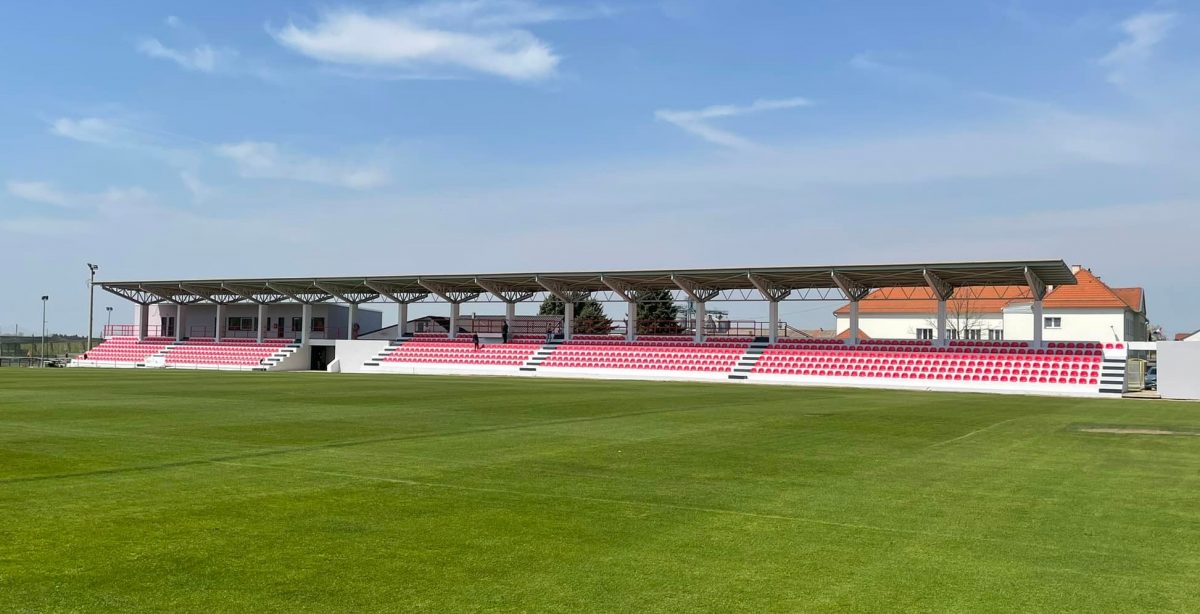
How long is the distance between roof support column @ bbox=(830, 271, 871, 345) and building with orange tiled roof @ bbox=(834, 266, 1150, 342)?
864 inches

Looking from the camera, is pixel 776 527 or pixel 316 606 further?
pixel 776 527

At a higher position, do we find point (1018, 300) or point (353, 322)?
point (1018, 300)

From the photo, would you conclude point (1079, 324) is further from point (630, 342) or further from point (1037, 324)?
point (630, 342)

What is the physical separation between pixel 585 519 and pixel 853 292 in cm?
4707

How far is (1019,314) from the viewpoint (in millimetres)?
85125

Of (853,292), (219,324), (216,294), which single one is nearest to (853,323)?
(853,292)

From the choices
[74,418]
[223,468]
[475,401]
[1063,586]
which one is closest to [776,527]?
[1063,586]

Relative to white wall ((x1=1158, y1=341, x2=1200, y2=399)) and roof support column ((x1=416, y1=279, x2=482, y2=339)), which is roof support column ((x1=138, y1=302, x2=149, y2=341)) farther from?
white wall ((x1=1158, y1=341, x2=1200, y2=399))

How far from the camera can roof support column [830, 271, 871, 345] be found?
51662mm

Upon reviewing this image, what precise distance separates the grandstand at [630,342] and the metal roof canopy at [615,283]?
0.11 m

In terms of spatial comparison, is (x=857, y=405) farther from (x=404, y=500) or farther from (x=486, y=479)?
(x=404, y=500)

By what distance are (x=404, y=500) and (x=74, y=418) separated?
13.7 metres

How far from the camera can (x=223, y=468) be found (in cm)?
1220

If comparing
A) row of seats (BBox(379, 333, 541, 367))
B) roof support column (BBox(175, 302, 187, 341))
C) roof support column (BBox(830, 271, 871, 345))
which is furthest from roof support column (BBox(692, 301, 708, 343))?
roof support column (BBox(175, 302, 187, 341))
